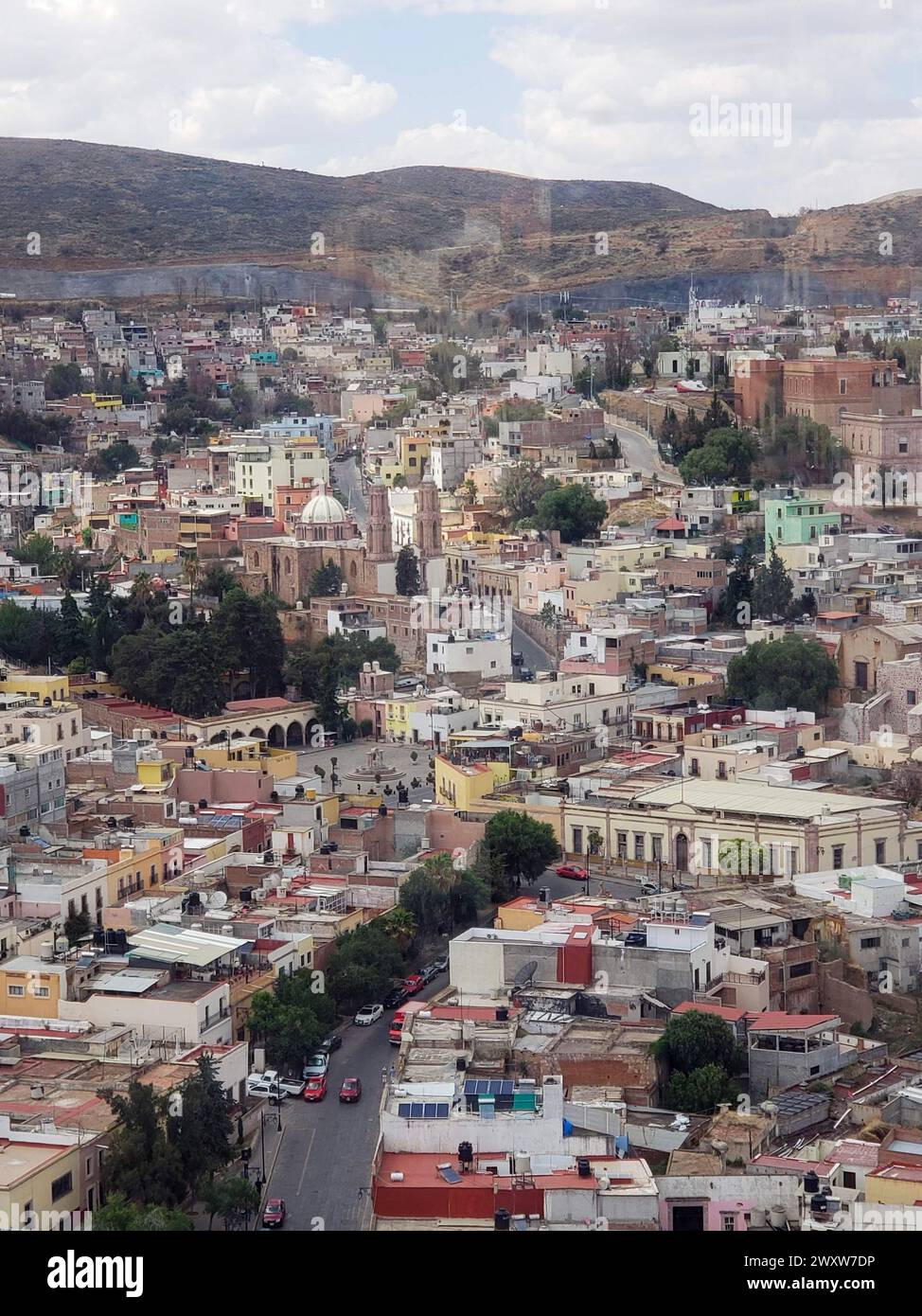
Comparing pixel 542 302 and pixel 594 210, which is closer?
pixel 542 302

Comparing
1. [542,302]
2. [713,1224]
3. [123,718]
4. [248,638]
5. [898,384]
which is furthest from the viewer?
[542,302]

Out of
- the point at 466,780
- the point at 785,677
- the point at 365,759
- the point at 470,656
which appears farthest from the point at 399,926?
the point at 470,656

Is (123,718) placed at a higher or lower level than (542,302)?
lower

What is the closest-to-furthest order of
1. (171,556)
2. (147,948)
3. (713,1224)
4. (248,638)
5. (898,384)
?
(713,1224)
(147,948)
(248,638)
(171,556)
(898,384)

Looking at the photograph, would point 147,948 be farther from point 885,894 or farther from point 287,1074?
point 885,894

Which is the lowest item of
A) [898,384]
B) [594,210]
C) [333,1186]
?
[333,1186]

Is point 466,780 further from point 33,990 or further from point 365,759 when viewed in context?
point 33,990

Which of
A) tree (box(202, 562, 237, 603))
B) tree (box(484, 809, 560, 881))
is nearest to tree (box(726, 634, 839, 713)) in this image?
tree (box(484, 809, 560, 881))

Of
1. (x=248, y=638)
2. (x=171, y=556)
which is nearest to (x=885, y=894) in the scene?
(x=248, y=638)
